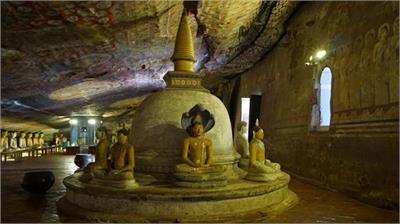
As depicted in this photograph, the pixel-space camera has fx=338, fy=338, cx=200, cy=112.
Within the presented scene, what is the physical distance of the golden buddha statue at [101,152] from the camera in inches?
235

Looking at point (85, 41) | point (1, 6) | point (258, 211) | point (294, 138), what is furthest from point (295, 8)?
point (1, 6)

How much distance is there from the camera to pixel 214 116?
21.2 feet

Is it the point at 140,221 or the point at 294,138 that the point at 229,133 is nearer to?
the point at 140,221

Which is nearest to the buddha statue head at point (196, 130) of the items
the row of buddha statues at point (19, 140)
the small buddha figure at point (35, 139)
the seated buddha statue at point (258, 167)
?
the seated buddha statue at point (258, 167)

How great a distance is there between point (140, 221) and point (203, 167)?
4.23 feet

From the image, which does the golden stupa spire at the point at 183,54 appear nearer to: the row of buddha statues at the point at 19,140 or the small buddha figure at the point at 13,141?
the row of buddha statues at the point at 19,140

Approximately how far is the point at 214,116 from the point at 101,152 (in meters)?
2.18

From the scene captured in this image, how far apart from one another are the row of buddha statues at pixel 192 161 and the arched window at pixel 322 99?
8.44ft

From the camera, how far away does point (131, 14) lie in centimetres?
706

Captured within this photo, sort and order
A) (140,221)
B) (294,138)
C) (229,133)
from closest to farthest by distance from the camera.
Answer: (140,221)
(229,133)
(294,138)

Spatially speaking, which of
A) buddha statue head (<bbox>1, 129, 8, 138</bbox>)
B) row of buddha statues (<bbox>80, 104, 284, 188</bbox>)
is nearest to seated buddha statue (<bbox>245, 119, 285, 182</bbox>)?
row of buddha statues (<bbox>80, 104, 284, 188</bbox>)

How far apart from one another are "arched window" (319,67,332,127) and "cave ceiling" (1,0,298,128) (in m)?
2.34

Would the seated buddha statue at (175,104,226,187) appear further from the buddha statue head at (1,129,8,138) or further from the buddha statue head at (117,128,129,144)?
the buddha statue head at (1,129,8,138)

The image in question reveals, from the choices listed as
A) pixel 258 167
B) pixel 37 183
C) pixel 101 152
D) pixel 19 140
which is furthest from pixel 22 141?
pixel 258 167
